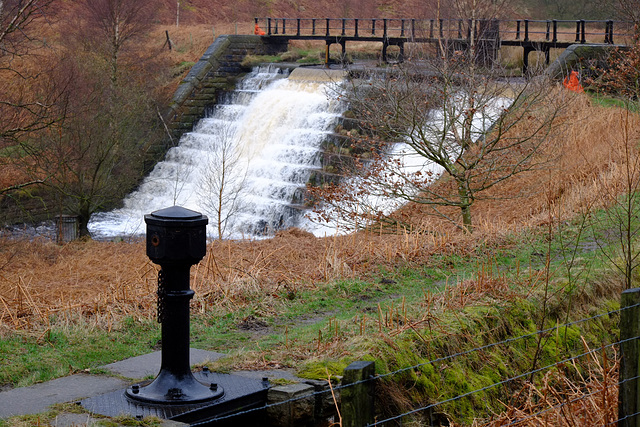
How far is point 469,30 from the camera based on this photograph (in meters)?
20.7

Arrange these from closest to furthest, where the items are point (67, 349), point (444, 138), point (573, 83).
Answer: point (67, 349), point (444, 138), point (573, 83)

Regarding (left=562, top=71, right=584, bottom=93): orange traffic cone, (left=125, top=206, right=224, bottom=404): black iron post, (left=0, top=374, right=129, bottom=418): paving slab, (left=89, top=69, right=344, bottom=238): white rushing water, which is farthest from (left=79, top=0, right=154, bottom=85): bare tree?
(left=125, top=206, right=224, bottom=404): black iron post

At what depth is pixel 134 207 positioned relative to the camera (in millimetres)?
25109

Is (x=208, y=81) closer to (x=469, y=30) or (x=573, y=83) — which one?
(x=469, y=30)

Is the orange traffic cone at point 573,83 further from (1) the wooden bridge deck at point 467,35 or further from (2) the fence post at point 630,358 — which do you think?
(2) the fence post at point 630,358

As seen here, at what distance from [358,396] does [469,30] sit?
18740mm

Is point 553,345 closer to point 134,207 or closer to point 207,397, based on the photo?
point 207,397

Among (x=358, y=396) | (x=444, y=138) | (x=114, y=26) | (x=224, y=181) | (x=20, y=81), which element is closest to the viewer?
(x=358, y=396)

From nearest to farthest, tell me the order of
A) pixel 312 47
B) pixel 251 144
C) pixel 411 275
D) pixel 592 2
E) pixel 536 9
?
pixel 411 275, pixel 251 144, pixel 312 47, pixel 592 2, pixel 536 9

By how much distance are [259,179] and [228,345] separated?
16.4 metres

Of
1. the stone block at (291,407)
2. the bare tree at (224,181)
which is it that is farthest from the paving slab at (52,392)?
the bare tree at (224,181)

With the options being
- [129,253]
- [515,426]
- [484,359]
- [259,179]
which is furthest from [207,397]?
[259,179]

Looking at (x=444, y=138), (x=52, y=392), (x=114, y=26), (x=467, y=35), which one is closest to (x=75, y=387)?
(x=52, y=392)

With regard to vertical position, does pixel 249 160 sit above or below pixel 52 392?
below
